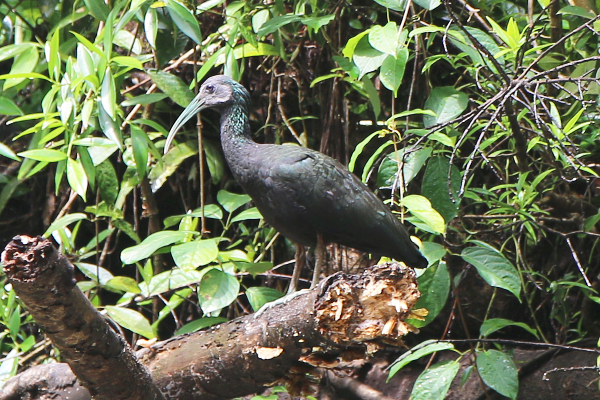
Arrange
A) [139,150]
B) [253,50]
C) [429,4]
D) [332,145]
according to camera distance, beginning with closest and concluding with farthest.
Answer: [429,4], [139,150], [253,50], [332,145]

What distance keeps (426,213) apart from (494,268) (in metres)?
0.44

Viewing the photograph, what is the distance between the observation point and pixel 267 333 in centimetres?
195

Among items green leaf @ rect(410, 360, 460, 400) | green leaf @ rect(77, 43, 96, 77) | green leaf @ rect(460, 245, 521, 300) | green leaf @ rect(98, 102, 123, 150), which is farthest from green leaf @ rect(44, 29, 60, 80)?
green leaf @ rect(410, 360, 460, 400)

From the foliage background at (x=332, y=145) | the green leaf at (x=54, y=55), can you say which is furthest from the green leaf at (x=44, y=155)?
the green leaf at (x=54, y=55)

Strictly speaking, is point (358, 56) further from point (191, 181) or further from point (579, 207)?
point (191, 181)

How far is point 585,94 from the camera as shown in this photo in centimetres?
→ 254

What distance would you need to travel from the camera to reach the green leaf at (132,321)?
2572mm

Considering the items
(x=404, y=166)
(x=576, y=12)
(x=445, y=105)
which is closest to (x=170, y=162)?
(x=404, y=166)

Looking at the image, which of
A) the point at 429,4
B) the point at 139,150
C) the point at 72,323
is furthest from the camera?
the point at 139,150

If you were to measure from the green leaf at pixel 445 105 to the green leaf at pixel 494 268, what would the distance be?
0.50 meters

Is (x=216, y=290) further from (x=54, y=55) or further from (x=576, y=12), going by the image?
(x=576, y=12)

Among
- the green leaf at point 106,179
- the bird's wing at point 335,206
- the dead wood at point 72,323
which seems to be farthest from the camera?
the green leaf at point 106,179

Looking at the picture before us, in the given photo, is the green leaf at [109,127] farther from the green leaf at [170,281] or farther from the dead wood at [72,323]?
the dead wood at [72,323]

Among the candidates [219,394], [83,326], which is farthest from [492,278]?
[83,326]
